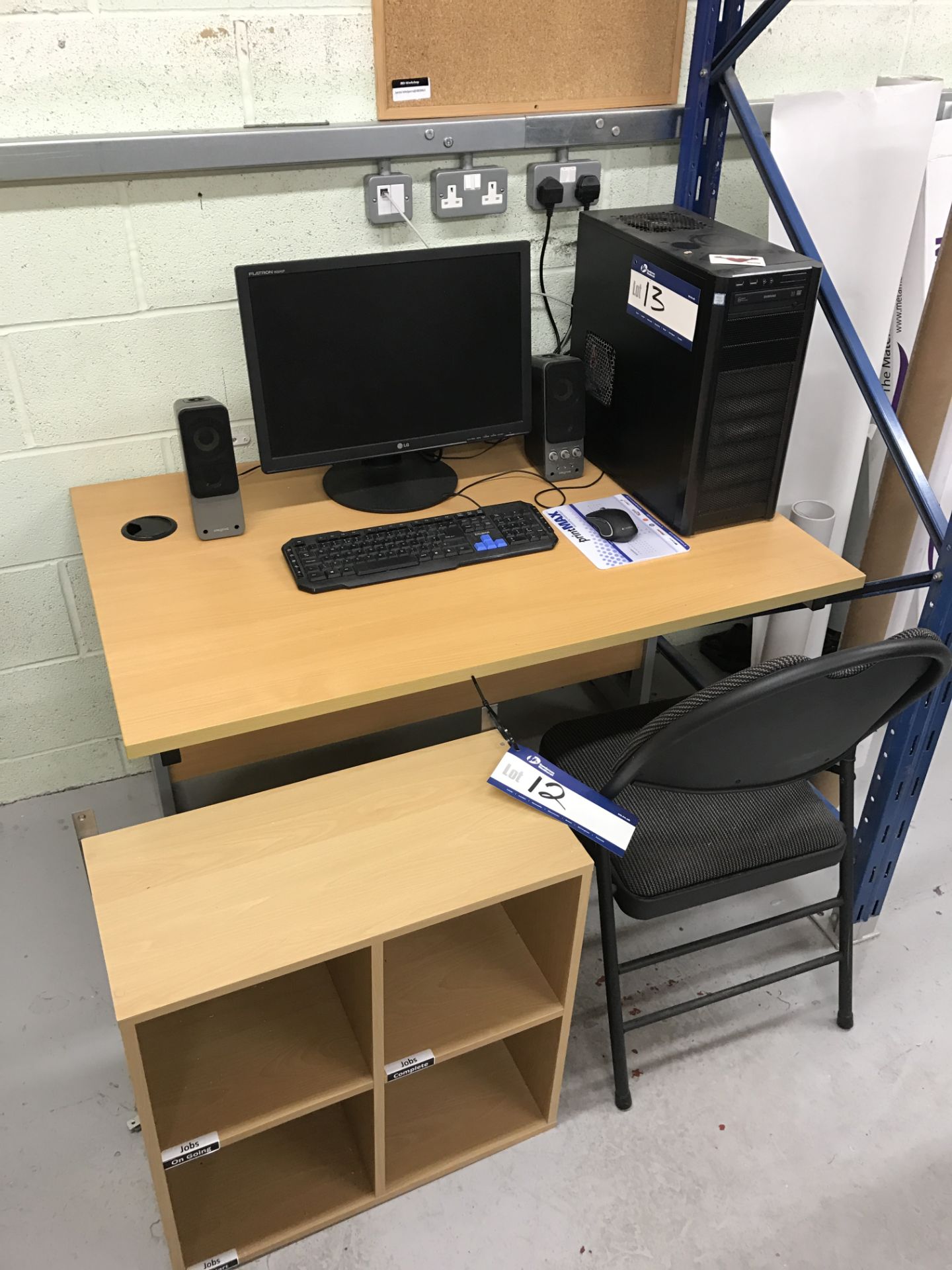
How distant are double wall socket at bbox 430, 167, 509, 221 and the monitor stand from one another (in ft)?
1.57

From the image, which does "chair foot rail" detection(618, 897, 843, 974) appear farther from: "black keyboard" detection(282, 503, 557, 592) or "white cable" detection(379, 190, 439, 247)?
"white cable" detection(379, 190, 439, 247)

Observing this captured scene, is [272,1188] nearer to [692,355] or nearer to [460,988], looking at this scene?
[460,988]

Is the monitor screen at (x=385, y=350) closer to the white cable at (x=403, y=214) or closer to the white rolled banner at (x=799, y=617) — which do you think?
the white cable at (x=403, y=214)

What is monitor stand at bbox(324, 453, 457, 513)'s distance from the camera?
186 cm

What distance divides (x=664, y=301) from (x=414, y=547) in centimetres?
60

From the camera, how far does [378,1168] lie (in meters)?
1.53

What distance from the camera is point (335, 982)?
1.60 m

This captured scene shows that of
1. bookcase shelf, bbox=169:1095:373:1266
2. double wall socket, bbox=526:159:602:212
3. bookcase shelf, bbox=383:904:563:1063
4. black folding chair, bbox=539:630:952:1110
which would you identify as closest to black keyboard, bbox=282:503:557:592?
black folding chair, bbox=539:630:952:1110

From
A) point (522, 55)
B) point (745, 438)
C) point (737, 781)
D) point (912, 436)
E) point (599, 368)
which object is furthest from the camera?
point (912, 436)

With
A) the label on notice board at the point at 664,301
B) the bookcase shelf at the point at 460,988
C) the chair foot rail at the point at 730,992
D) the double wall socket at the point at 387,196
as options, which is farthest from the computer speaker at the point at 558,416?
the chair foot rail at the point at 730,992

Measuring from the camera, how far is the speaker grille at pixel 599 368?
6.33 ft

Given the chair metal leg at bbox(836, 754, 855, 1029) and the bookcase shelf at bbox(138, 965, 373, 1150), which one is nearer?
the bookcase shelf at bbox(138, 965, 373, 1150)

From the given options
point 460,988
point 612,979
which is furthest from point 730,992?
point 460,988

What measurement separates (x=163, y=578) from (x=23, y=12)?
903mm
